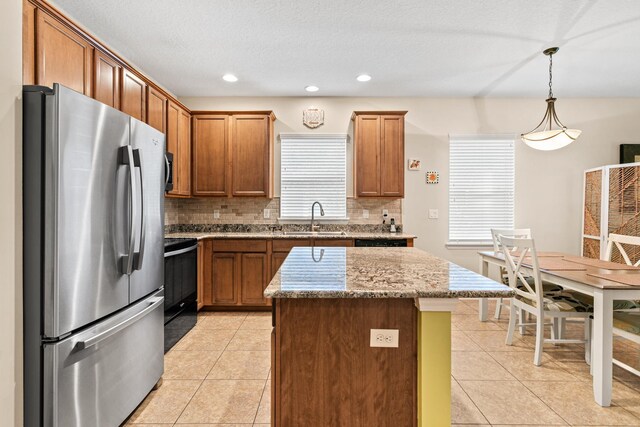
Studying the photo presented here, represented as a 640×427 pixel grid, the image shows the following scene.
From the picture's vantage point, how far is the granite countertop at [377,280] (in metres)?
1.26

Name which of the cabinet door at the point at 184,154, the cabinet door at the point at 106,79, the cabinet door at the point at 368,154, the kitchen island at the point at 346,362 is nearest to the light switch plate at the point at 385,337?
the kitchen island at the point at 346,362

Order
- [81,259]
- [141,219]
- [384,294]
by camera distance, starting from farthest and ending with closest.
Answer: [141,219]
[81,259]
[384,294]

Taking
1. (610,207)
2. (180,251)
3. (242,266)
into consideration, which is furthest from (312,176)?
(610,207)

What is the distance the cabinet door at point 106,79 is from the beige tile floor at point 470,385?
2160 millimetres

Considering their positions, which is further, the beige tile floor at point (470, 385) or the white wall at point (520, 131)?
the white wall at point (520, 131)

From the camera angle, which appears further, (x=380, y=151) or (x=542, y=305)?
(x=380, y=151)

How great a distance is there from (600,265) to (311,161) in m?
3.29

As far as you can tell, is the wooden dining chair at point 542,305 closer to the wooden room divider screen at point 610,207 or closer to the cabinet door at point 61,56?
the wooden room divider screen at point 610,207

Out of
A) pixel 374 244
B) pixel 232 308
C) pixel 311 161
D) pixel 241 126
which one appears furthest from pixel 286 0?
pixel 232 308

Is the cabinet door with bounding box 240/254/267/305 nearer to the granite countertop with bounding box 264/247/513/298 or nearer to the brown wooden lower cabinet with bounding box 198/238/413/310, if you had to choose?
the brown wooden lower cabinet with bounding box 198/238/413/310

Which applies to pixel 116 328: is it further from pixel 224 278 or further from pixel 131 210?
pixel 224 278

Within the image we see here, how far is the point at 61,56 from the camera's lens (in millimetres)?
2061

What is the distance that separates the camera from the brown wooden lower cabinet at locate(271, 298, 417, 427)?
1420 millimetres

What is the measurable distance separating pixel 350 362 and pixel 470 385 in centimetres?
141
